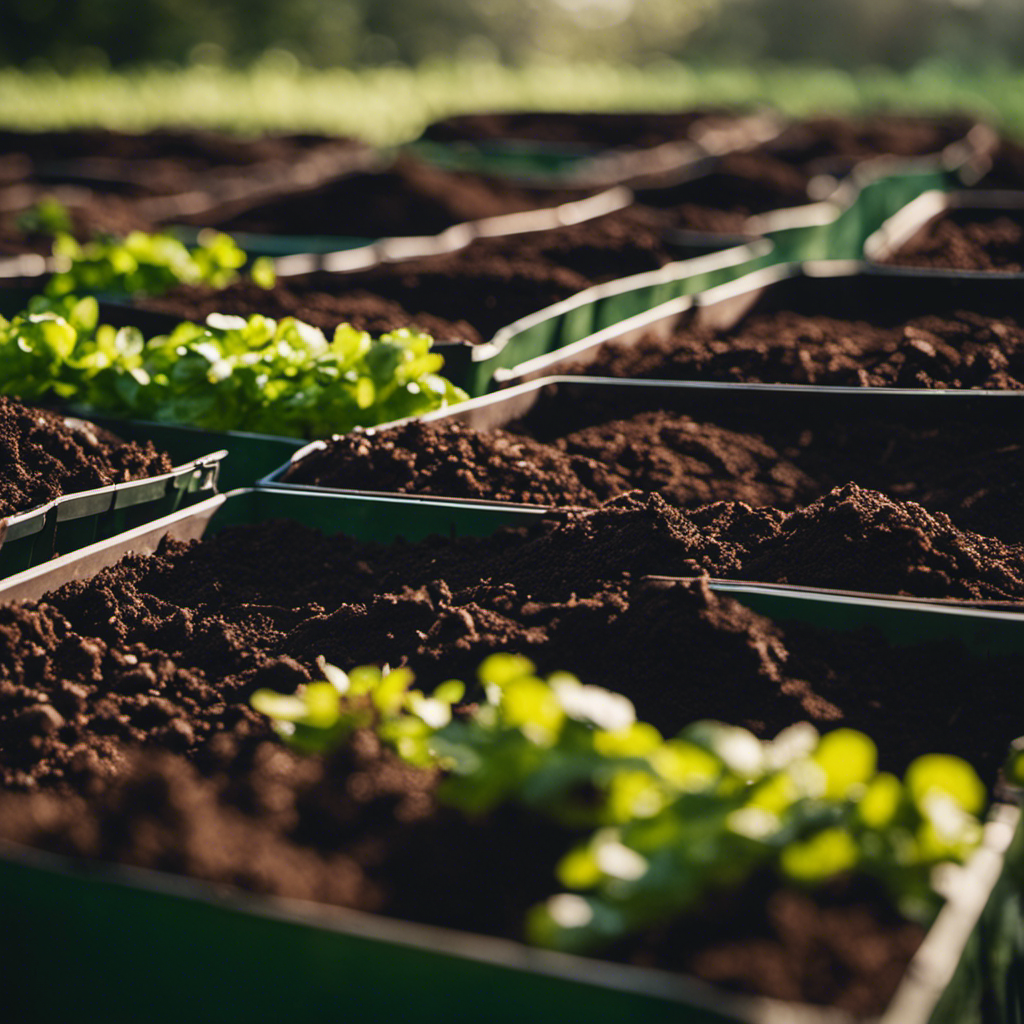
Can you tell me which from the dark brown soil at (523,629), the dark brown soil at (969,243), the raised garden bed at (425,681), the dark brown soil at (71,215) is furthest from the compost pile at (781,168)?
the raised garden bed at (425,681)

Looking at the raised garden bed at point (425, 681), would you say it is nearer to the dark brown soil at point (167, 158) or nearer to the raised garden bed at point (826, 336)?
the raised garden bed at point (826, 336)

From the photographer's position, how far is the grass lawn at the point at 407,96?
15.9 meters

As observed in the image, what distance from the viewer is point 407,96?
62.8ft

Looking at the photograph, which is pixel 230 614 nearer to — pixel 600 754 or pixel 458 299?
pixel 600 754

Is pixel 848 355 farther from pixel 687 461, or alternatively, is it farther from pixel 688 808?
pixel 688 808

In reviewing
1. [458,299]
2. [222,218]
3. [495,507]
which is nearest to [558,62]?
[222,218]

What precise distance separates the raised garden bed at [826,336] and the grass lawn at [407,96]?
10.9 metres

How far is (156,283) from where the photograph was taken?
5.47 meters

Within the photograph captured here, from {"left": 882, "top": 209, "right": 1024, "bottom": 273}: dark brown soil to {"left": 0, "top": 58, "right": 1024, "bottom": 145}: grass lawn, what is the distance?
Answer: 916cm

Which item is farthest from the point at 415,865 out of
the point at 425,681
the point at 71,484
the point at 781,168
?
the point at 781,168

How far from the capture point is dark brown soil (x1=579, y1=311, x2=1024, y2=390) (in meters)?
4.33

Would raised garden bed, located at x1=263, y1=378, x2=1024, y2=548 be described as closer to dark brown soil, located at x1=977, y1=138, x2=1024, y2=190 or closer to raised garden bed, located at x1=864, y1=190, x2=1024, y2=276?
raised garden bed, located at x1=864, y1=190, x2=1024, y2=276

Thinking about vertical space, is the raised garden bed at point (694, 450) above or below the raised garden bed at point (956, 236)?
below

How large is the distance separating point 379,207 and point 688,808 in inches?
291
